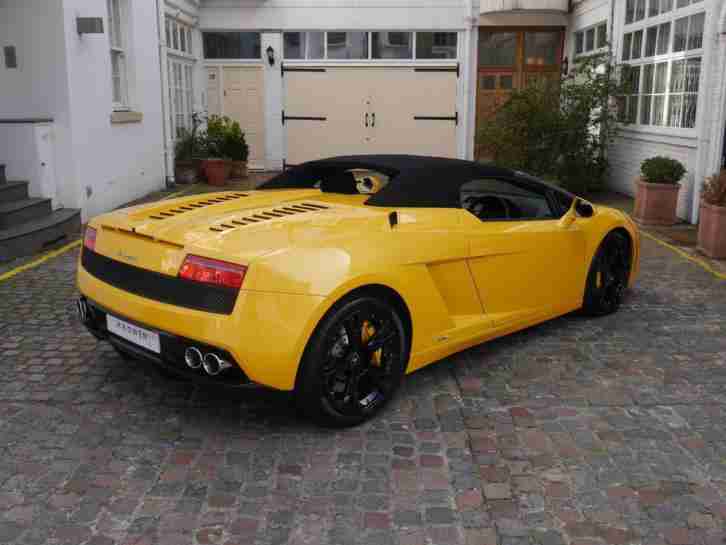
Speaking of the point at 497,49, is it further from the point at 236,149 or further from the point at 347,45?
the point at 236,149

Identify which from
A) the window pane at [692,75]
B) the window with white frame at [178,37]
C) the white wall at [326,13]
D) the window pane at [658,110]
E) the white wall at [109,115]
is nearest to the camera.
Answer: the white wall at [109,115]

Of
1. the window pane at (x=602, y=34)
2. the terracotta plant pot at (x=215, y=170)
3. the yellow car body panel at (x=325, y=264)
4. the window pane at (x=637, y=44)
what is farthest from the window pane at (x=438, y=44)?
the yellow car body panel at (x=325, y=264)

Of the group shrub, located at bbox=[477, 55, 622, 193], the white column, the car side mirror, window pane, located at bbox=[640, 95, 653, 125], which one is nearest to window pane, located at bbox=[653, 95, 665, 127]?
window pane, located at bbox=[640, 95, 653, 125]

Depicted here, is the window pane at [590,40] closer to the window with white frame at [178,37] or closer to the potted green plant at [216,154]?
the potted green plant at [216,154]

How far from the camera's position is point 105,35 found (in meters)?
10.4

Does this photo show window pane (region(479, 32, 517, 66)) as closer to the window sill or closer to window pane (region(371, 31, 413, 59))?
window pane (region(371, 31, 413, 59))

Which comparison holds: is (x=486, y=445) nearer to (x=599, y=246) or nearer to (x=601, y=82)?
(x=599, y=246)

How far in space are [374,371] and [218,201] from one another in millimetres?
1528

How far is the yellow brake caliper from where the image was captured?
12.3ft

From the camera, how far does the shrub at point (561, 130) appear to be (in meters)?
13.0

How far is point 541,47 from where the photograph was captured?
58.7 feet

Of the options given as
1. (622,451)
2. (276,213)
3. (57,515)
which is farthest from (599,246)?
(57,515)

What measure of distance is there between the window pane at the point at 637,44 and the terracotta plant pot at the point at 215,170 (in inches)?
310

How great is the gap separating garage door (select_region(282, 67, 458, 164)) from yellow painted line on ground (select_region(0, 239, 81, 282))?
33.6 feet
